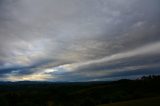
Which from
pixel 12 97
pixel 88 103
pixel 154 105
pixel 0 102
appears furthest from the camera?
pixel 12 97

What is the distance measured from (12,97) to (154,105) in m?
37.4

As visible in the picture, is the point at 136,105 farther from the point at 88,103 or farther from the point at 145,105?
the point at 88,103

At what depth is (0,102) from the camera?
107 ft

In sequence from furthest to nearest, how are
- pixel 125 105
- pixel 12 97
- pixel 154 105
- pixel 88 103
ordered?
pixel 12 97, pixel 88 103, pixel 125 105, pixel 154 105

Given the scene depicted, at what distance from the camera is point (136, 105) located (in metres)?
15.2

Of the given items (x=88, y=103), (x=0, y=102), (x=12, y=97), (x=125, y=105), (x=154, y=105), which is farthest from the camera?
(x=12, y=97)

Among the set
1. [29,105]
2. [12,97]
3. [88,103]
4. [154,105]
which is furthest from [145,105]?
[12,97]

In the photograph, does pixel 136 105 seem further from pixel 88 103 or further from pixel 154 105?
pixel 88 103

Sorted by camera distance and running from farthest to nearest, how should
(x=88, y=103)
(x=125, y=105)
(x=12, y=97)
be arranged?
(x=12, y=97) < (x=88, y=103) < (x=125, y=105)

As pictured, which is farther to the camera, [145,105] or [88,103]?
[88,103]

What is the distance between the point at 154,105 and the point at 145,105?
A: 61cm

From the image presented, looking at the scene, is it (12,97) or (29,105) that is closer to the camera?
(29,105)

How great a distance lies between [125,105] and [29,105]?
796 inches

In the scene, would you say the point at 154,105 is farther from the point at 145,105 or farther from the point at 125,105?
the point at 125,105
